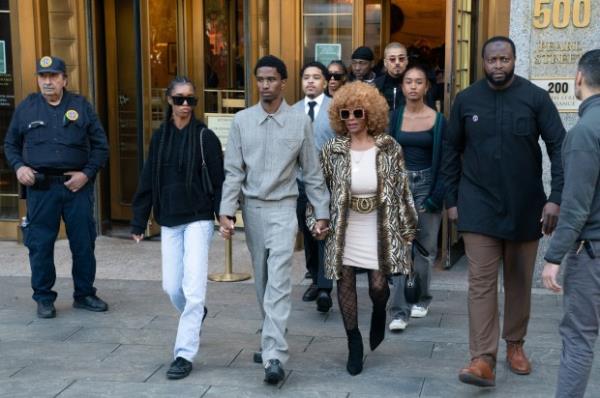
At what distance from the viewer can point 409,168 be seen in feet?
21.6

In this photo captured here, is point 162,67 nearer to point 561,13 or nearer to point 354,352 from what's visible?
point 561,13

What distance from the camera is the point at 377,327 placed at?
581 cm

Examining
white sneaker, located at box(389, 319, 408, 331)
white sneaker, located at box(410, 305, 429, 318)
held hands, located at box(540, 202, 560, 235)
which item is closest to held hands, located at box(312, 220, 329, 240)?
white sneaker, located at box(389, 319, 408, 331)

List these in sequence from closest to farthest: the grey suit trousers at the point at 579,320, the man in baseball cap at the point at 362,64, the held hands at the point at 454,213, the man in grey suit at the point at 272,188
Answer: the grey suit trousers at the point at 579,320 < the man in grey suit at the point at 272,188 < the held hands at the point at 454,213 < the man in baseball cap at the point at 362,64

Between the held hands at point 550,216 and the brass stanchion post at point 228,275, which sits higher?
the held hands at point 550,216

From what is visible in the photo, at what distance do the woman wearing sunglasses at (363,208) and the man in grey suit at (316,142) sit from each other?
1.30m

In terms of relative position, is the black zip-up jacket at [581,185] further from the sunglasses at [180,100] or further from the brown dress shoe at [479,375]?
the sunglasses at [180,100]

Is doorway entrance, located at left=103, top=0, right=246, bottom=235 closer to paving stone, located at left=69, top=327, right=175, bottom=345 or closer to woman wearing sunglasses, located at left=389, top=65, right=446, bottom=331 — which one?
paving stone, located at left=69, top=327, right=175, bottom=345

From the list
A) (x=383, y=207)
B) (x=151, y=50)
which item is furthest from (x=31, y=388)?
(x=151, y=50)

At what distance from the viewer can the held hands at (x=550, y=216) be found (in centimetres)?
524

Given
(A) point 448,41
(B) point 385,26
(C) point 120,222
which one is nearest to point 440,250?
(A) point 448,41

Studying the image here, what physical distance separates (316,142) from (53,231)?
6.98 ft

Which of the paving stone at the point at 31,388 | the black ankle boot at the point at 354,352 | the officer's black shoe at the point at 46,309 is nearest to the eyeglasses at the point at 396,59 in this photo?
the black ankle boot at the point at 354,352

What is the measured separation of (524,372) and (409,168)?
1.69m
